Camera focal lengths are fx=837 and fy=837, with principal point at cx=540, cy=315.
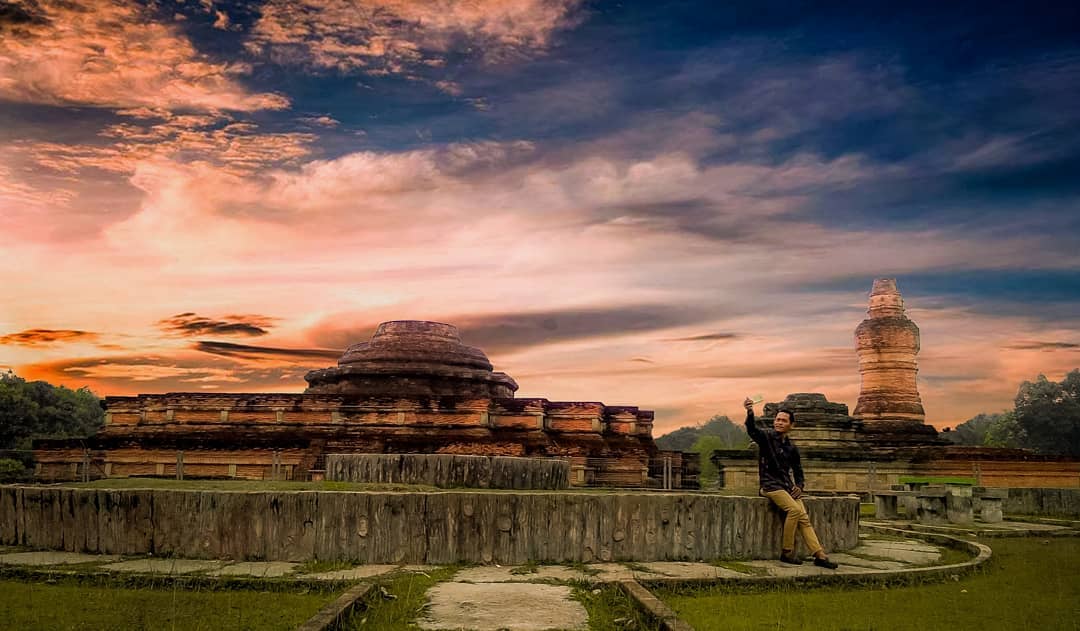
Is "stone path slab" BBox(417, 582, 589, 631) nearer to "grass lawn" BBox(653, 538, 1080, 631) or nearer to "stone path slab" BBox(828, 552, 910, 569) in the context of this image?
"grass lawn" BBox(653, 538, 1080, 631)

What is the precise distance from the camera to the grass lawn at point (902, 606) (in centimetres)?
598

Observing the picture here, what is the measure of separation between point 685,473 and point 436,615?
20.2m

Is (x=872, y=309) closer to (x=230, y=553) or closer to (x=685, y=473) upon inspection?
(x=685, y=473)

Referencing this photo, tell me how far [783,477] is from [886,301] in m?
27.2

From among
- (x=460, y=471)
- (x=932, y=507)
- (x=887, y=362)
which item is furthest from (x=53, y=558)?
(x=887, y=362)

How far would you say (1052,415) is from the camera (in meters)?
53.1

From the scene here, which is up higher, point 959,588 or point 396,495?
point 396,495

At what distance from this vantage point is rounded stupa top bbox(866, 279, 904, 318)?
3359 centimetres

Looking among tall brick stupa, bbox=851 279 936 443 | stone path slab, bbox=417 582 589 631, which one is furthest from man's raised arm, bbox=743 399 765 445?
tall brick stupa, bbox=851 279 936 443

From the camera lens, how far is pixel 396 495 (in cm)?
837

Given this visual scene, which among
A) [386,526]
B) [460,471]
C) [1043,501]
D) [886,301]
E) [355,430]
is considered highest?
[886,301]

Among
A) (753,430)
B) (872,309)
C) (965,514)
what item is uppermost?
(872,309)

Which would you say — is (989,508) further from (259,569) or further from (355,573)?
(259,569)

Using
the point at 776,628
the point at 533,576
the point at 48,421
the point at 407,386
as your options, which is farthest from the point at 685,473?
the point at 48,421
